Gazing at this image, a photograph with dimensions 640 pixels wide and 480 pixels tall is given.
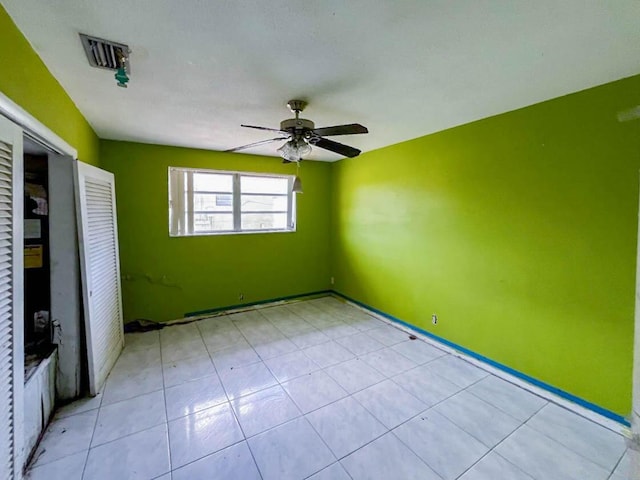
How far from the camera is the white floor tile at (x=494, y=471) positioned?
61.3 inches

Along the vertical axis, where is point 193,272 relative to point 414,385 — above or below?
above

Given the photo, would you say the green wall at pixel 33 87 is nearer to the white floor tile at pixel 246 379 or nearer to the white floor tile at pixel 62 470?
the white floor tile at pixel 62 470

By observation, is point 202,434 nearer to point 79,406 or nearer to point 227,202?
point 79,406

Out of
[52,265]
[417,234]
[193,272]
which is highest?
[417,234]

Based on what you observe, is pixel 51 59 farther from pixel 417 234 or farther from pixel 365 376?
pixel 417 234

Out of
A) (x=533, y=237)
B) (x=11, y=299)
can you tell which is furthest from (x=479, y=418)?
(x=11, y=299)

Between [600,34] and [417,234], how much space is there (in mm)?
2165

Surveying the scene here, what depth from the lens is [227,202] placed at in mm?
4051

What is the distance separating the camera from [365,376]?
2.50 m

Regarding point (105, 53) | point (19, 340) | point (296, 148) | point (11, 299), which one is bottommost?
point (19, 340)

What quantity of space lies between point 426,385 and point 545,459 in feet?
2.77

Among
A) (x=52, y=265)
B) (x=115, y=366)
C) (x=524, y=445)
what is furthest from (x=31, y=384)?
(x=524, y=445)

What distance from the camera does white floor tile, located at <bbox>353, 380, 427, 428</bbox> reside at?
2000mm

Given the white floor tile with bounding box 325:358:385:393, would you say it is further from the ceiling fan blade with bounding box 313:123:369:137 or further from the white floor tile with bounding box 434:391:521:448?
the ceiling fan blade with bounding box 313:123:369:137
